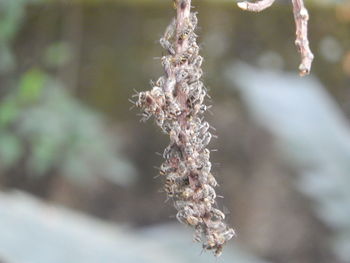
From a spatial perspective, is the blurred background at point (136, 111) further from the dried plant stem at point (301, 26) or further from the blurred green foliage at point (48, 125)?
the dried plant stem at point (301, 26)

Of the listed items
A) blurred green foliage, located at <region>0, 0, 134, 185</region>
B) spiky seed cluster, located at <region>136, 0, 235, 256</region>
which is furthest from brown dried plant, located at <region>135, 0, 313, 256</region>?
blurred green foliage, located at <region>0, 0, 134, 185</region>

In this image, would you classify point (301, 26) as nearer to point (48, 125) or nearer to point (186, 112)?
point (186, 112)

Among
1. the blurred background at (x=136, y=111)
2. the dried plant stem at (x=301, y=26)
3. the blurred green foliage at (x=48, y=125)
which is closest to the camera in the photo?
the dried plant stem at (x=301, y=26)

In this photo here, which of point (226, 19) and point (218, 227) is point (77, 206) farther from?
point (218, 227)

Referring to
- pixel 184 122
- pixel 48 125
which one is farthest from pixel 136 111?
pixel 184 122

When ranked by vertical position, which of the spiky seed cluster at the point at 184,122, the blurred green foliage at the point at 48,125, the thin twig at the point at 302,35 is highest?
the blurred green foliage at the point at 48,125

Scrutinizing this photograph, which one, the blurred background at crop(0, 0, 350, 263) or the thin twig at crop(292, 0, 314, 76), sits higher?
the blurred background at crop(0, 0, 350, 263)

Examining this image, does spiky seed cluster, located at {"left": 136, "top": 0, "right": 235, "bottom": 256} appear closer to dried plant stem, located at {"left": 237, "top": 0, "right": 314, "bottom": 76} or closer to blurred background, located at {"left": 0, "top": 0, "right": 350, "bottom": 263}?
dried plant stem, located at {"left": 237, "top": 0, "right": 314, "bottom": 76}

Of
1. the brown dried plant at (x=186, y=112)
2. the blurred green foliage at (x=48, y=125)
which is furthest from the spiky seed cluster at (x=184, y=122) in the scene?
the blurred green foliage at (x=48, y=125)

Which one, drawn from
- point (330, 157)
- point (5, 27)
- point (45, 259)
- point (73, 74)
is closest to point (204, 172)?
point (45, 259)
